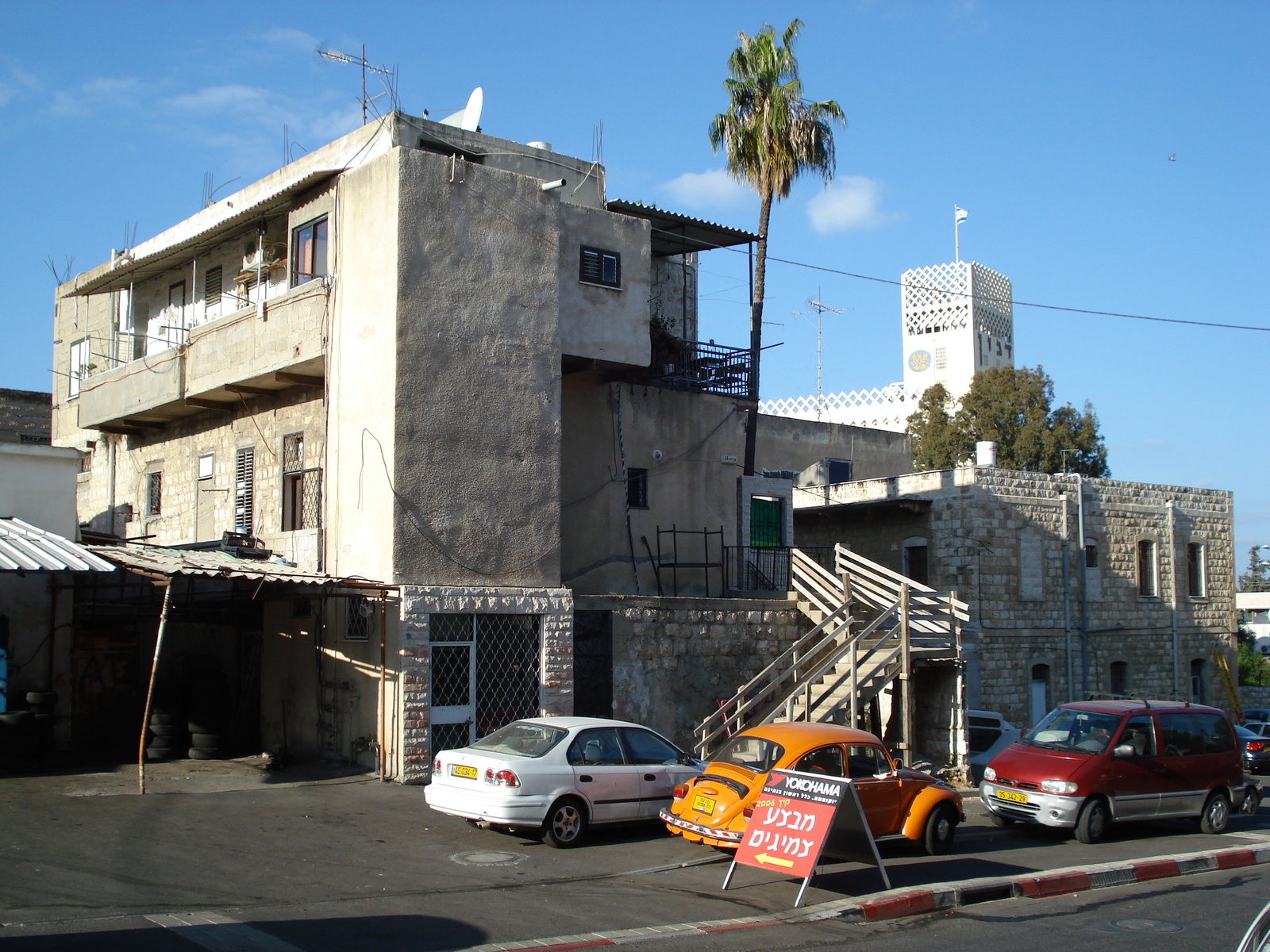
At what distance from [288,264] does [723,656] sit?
33.5ft

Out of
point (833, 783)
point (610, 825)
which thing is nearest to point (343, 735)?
point (610, 825)

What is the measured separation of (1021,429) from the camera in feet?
138

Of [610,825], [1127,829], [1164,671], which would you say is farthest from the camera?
[1164,671]

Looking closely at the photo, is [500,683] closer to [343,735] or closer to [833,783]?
[343,735]

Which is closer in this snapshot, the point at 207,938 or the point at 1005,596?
the point at 207,938

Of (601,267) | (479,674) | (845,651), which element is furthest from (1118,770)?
(601,267)

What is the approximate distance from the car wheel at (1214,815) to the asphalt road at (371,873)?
0.61 feet

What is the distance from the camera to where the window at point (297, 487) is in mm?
18219

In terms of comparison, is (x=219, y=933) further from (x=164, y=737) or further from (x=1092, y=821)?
(x=164, y=737)

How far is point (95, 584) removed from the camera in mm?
17500

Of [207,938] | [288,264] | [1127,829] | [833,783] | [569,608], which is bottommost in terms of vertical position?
[1127,829]

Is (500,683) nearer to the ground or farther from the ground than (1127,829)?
farther from the ground

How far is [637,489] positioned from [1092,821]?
10475mm

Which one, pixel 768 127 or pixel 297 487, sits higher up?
pixel 768 127
